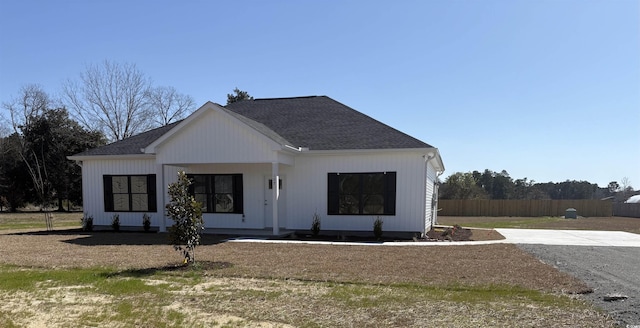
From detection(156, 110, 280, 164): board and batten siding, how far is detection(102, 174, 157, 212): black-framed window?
6.66 ft

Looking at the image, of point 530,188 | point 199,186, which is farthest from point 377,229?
point 530,188

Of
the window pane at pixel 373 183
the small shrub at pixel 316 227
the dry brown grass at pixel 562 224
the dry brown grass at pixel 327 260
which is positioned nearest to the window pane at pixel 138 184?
the dry brown grass at pixel 327 260

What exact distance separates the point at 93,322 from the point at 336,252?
18.2 ft

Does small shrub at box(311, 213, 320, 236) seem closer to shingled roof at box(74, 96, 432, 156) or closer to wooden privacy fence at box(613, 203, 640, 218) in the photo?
shingled roof at box(74, 96, 432, 156)

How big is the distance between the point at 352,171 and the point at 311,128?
2.90 m

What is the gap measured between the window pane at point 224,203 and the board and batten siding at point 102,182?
7.56ft

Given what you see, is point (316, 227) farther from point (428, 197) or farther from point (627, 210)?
point (627, 210)

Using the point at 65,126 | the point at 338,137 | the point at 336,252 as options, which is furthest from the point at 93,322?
the point at 65,126

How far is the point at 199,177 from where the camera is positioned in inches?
543

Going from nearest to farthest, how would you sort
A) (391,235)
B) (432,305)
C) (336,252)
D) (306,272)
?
(432,305) → (306,272) → (336,252) → (391,235)

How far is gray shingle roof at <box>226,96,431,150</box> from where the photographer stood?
1268 centimetres

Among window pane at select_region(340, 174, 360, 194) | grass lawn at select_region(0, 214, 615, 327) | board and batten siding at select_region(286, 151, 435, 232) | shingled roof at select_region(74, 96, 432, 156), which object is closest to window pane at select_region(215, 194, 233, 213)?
board and batten siding at select_region(286, 151, 435, 232)

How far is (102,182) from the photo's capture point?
576 inches

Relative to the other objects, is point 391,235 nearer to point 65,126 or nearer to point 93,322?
point 93,322
